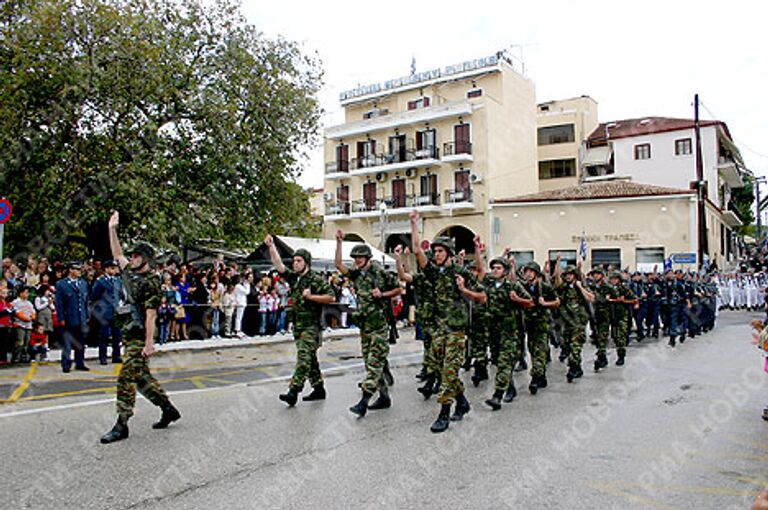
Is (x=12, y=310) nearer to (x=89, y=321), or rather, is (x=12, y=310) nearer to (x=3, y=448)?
(x=89, y=321)

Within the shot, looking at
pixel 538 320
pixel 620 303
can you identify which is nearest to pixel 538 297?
pixel 538 320

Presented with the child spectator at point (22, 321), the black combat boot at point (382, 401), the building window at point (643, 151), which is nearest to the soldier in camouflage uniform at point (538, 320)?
the black combat boot at point (382, 401)

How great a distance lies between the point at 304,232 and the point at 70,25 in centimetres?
1030

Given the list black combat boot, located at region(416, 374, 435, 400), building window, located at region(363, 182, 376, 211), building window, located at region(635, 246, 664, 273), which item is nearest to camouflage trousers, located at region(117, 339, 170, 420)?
black combat boot, located at region(416, 374, 435, 400)

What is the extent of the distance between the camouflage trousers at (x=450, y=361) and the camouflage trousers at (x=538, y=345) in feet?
8.28

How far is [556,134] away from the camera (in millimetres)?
47344

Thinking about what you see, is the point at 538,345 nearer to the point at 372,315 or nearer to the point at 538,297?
the point at 538,297

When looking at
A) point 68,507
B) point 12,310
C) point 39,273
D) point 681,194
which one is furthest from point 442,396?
point 681,194

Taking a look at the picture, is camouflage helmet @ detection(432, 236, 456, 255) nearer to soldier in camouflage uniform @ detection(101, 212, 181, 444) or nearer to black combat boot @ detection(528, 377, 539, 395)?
black combat boot @ detection(528, 377, 539, 395)

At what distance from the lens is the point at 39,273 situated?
42.8 ft

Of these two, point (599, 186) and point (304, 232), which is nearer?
point (304, 232)

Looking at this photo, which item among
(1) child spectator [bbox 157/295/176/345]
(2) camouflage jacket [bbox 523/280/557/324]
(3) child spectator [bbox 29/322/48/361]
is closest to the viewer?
(2) camouflage jacket [bbox 523/280/557/324]

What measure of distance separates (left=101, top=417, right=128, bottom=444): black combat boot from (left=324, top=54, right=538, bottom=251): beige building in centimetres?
3411

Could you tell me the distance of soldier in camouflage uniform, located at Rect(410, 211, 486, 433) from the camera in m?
6.69
